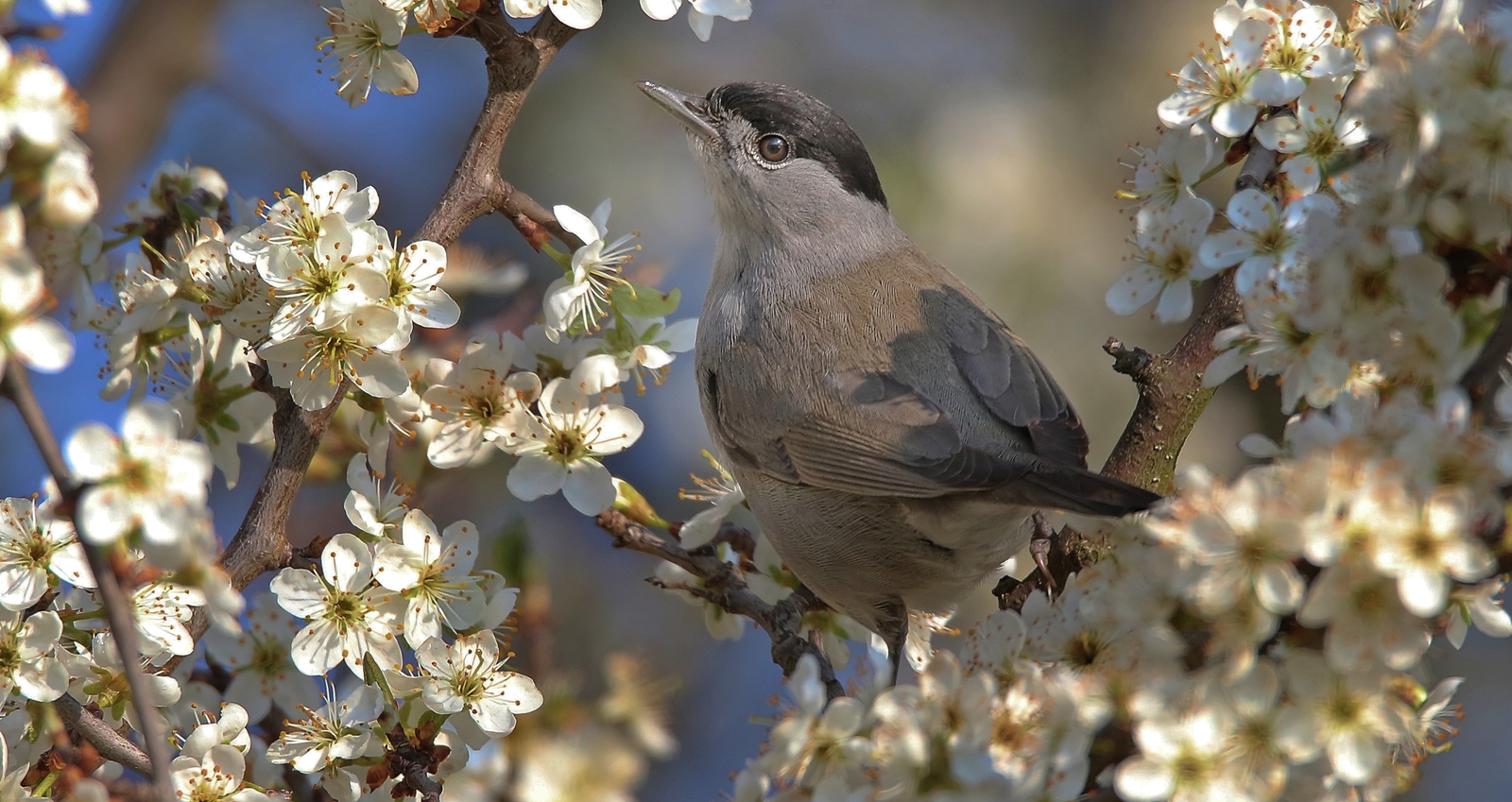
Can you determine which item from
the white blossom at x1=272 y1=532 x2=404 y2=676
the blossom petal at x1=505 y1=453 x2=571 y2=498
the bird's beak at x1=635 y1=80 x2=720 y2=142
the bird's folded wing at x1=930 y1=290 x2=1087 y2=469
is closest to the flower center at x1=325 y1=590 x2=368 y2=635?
the white blossom at x1=272 y1=532 x2=404 y2=676

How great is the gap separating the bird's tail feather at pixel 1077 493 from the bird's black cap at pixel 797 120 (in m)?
1.66

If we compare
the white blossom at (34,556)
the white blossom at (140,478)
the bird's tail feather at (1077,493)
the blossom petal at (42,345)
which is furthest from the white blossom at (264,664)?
the bird's tail feather at (1077,493)

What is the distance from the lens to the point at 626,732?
296 centimetres

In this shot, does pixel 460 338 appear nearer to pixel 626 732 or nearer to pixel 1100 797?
pixel 626 732

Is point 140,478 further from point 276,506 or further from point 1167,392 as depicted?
point 1167,392

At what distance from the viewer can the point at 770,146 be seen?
4309 millimetres

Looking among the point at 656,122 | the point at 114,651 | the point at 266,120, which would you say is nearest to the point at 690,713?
the point at 656,122

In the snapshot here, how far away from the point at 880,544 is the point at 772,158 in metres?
1.48

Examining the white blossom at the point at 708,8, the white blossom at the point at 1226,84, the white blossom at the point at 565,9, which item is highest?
the white blossom at the point at 1226,84

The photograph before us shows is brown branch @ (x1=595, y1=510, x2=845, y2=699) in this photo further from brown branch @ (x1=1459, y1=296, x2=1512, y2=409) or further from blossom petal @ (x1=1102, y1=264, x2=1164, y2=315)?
brown branch @ (x1=1459, y1=296, x2=1512, y2=409)

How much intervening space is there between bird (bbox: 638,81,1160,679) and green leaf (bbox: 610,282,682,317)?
750 millimetres

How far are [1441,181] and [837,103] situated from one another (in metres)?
5.42

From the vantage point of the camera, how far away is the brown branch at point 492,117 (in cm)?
262

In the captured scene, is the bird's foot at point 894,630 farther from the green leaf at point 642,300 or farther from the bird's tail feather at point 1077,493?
the green leaf at point 642,300
